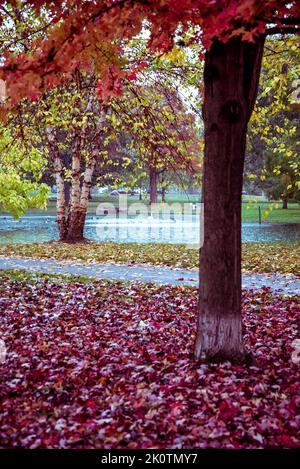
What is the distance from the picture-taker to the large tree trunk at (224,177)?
5207 mm

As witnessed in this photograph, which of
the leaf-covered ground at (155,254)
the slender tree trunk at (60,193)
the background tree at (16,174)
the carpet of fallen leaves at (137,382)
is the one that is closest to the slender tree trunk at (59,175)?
the slender tree trunk at (60,193)

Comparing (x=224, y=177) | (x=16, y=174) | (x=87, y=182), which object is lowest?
(x=224, y=177)

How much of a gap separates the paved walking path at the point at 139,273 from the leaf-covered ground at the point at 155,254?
717 mm

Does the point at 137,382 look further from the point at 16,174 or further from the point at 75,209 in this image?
the point at 75,209

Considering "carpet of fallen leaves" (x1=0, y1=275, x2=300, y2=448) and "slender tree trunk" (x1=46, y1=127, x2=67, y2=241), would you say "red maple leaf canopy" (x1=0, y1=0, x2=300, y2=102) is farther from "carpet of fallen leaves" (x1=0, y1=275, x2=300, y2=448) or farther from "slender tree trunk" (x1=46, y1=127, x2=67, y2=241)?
"slender tree trunk" (x1=46, y1=127, x2=67, y2=241)

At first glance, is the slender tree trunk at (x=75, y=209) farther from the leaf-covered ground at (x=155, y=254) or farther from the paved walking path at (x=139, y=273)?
the paved walking path at (x=139, y=273)

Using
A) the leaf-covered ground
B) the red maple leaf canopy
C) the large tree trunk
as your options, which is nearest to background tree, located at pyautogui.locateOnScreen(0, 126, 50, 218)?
the leaf-covered ground

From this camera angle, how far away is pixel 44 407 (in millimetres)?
A: 4812

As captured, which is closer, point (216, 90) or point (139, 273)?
point (216, 90)

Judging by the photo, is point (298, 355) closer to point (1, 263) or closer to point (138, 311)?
point (138, 311)

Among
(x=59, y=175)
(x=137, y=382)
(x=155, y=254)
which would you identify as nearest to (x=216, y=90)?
(x=137, y=382)

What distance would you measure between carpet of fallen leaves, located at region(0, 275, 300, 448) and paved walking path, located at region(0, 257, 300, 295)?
2.32 m

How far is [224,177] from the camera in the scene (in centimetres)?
530

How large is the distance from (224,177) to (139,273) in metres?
7.42
